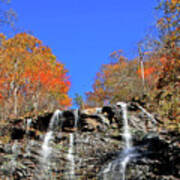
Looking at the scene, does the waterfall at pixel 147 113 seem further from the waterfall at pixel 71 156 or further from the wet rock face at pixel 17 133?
the wet rock face at pixel 17 133

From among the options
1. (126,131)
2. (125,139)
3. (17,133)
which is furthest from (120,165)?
(17,133)

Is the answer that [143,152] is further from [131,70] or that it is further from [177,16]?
[131,70]

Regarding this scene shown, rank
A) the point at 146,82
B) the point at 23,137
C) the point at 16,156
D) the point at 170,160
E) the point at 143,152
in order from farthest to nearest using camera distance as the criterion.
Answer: the point at 146,82 < the point at 23,137 < the point at 16,156 < the point at 143,152 < the point at 170,160

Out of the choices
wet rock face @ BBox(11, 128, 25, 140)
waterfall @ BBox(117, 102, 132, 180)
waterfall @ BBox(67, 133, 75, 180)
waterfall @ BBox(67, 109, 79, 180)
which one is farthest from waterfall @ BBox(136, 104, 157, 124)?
wet rock face @ BBox(11, 128, 25, 140)

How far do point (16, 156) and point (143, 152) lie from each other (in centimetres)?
538

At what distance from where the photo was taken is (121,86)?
2078 centimetres

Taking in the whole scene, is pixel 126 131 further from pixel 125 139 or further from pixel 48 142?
pixel 48 142

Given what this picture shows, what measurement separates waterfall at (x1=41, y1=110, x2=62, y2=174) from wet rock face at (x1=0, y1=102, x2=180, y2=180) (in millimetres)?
139

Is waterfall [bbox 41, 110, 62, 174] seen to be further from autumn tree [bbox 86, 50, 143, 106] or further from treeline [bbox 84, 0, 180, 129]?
autumn tree [bbox 86, 50, 143, 106]

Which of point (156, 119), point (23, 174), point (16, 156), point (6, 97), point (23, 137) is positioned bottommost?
point (23, 174)

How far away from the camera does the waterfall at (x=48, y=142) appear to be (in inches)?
389

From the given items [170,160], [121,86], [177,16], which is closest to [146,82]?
[121,86]

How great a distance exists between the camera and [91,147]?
10.0 metres

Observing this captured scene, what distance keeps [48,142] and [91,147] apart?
2087 mm
